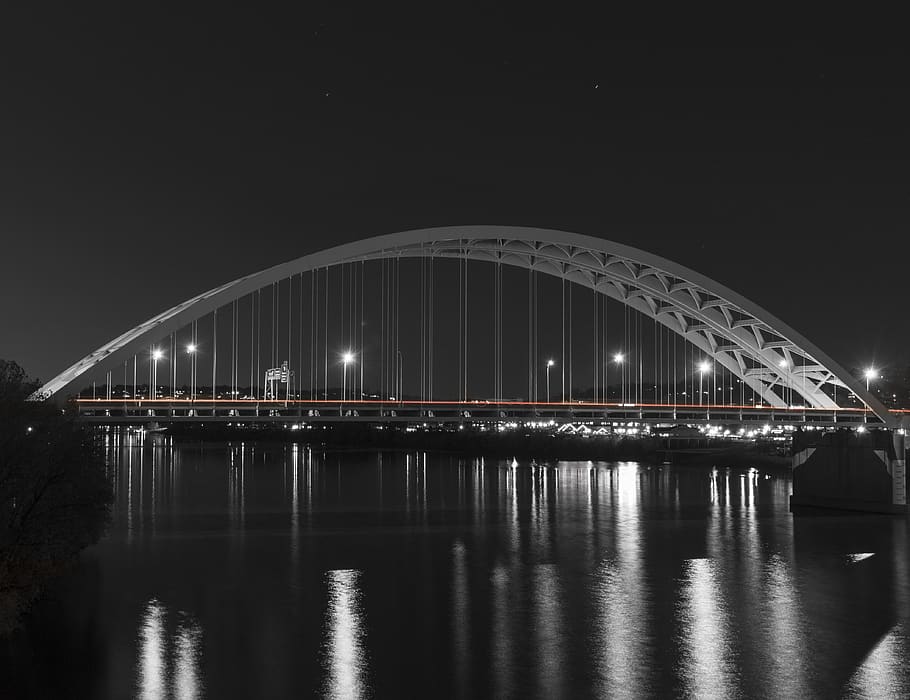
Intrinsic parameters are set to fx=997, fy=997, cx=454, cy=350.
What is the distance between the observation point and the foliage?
16.6 metres

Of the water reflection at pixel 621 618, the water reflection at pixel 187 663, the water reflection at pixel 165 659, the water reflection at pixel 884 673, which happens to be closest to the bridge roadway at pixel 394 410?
the water reflection at pixel 621 618

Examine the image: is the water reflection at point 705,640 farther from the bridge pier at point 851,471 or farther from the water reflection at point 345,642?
the bridge pier at point 851,471

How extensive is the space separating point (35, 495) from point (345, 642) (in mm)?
6267

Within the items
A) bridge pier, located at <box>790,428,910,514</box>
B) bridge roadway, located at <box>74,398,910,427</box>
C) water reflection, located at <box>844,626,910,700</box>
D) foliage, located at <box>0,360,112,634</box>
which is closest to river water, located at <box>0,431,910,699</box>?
water reflection, located at <box>844,626,910,700</box>

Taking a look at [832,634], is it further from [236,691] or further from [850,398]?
[850,398]

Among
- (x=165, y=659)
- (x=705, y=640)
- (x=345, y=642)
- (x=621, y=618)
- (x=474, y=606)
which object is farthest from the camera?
(x=474, y=606)

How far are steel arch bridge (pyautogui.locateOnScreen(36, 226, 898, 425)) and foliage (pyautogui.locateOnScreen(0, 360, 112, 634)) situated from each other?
35.1 feet

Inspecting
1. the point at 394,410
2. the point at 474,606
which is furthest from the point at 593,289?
the point at 474,606

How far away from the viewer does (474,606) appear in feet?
59.3

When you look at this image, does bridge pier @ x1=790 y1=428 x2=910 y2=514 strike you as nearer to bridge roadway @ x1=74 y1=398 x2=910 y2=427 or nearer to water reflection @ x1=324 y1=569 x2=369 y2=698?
bridge roadway @ x1=74 y1=398 x2=910 y2=427

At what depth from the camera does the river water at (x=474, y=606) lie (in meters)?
13.4

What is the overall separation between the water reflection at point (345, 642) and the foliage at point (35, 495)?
16.3 ft

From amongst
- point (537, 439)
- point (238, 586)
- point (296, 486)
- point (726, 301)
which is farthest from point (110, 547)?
point (537, 439)

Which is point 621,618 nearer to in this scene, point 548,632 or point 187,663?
point 548,632
